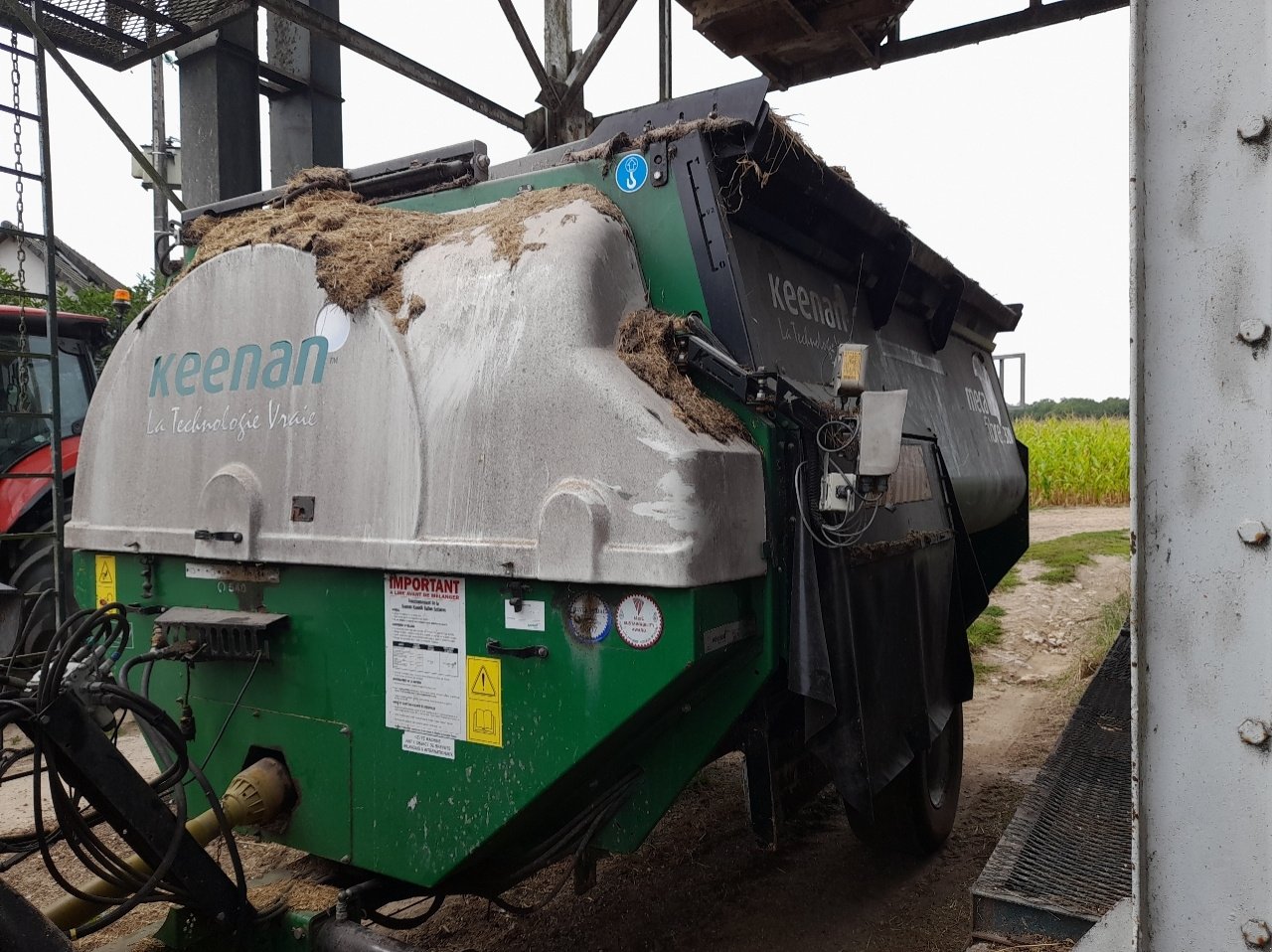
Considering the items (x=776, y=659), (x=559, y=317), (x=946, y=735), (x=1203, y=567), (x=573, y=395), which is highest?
(x=559, y=317)

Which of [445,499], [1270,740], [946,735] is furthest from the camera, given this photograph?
[946,735]

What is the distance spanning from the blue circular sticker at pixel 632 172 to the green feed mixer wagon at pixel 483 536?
0.5 inches

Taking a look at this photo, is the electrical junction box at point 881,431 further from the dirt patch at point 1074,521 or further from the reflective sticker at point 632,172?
the dirt patch at point 1074,521

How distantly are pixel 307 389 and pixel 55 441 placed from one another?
325 cm

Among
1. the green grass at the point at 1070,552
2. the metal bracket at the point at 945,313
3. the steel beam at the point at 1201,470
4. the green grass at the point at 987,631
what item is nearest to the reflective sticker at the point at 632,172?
the steel beam at the point at 1201,470

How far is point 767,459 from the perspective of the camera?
248 centimetres

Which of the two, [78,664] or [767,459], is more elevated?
[767,459]

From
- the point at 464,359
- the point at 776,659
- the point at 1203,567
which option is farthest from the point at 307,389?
the point at 1203,567

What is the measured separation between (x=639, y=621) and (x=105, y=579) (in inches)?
78.1

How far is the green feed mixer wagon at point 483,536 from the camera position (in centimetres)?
226

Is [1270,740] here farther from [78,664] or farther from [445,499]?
[78,664]

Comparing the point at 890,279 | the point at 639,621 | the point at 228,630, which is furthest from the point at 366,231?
the point at 890,279

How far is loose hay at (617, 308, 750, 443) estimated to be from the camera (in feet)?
7.73

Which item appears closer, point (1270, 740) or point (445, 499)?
point (1270, 740)
